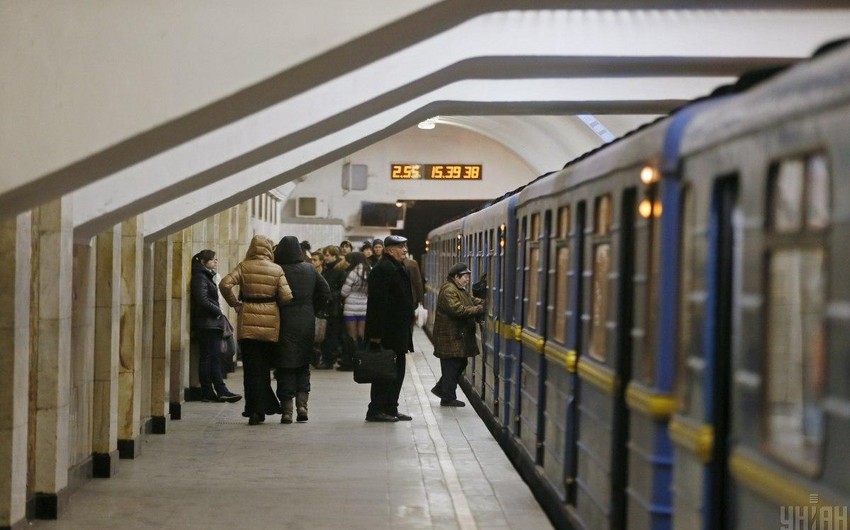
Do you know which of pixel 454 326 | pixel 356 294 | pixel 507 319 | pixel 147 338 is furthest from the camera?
pixel 356 294

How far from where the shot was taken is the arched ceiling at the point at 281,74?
7.58 metres

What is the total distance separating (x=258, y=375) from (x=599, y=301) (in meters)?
7.14

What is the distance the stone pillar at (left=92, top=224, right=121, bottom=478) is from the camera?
11.2m

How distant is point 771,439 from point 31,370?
584 cm

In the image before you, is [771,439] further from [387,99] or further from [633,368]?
[387,99]

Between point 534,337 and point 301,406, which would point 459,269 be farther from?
point 534,337

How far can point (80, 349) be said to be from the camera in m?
10.6

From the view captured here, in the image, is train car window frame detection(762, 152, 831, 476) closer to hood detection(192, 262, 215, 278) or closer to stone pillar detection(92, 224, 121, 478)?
stone pillar detection(92, 224, 121, 478)

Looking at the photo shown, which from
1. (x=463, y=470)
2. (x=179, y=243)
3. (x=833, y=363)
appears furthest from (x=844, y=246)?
(x=179, y=243)

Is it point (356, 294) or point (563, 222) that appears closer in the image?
point (563, 222)

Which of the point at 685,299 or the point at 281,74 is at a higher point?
the point at 281,74

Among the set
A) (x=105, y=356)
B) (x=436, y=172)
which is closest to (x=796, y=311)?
(x=105, y=356)

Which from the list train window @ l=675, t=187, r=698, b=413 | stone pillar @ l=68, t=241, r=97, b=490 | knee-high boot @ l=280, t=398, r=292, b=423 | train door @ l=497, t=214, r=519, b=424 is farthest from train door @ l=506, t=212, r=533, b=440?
train window @ l=675, t=187, r=698, b=413

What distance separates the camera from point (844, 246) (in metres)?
3.93
